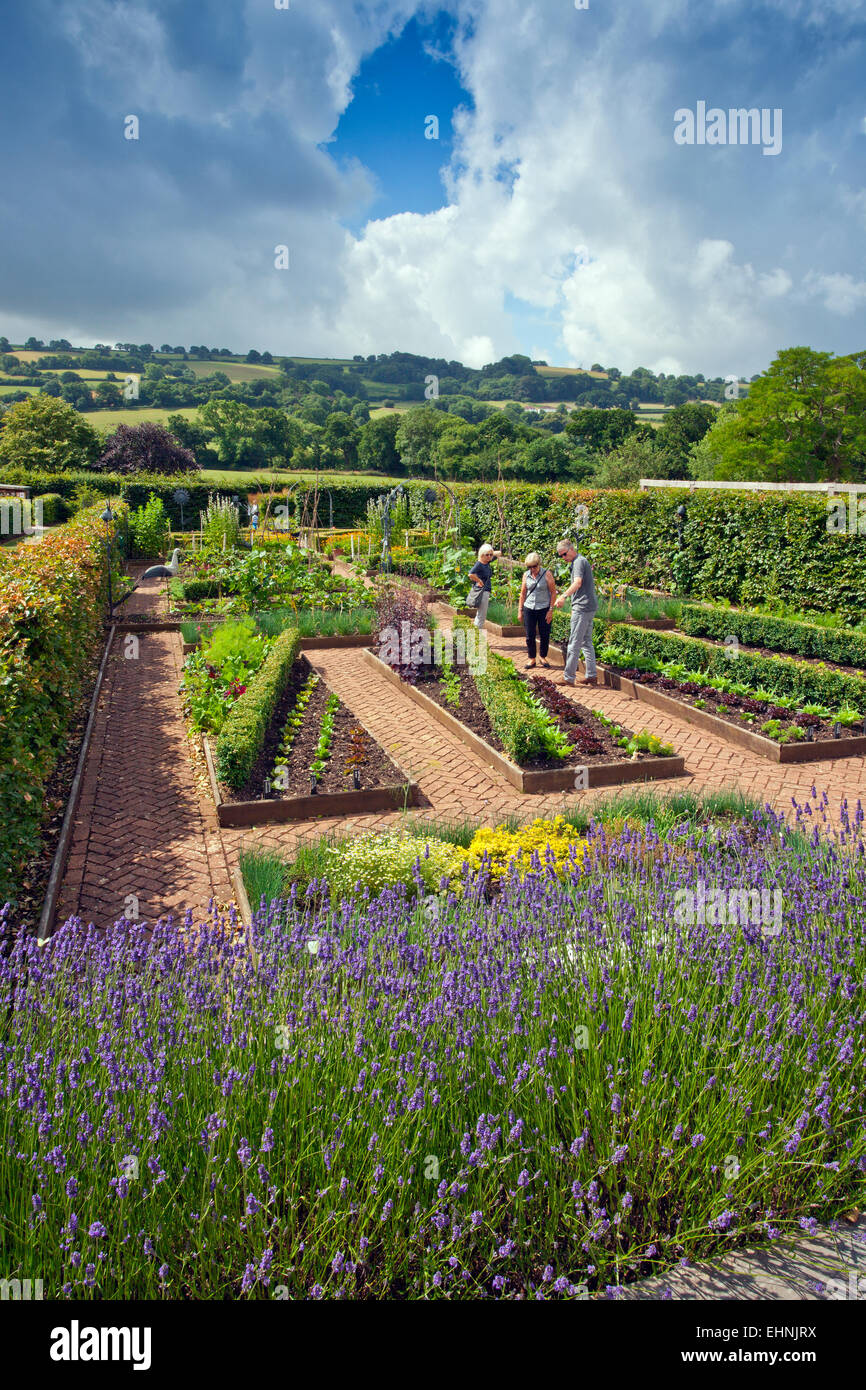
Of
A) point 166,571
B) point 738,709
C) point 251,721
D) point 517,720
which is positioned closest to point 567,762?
point 517,720

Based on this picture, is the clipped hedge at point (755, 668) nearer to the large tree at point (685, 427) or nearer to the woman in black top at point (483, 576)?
the woman in black top at point (483, 576)

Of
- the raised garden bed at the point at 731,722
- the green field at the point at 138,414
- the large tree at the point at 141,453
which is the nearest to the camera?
the raised garden bed at the point at 731,722

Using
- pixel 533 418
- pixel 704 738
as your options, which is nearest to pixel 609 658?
pixel 704 738

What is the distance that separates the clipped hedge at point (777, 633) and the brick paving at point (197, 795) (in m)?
3.53

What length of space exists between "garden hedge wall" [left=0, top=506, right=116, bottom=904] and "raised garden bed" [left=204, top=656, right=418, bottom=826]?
145 centimetres

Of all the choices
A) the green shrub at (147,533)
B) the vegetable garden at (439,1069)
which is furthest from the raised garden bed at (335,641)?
the green shrub at (147,533)

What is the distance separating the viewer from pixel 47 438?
37.3m

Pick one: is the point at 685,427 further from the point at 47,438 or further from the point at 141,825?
the point at 141,825

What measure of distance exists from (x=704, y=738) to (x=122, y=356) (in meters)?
95.8

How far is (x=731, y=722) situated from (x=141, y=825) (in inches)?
248

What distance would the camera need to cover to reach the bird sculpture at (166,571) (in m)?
19.1

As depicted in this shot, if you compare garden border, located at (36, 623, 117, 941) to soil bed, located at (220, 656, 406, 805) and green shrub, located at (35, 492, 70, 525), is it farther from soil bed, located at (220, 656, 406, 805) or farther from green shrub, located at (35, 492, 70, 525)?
green shrub, located at (35, 492, 70, 525)

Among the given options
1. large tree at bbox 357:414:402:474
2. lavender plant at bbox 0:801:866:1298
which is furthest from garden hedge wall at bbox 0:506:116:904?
large tree at bbox 357:414:402:474

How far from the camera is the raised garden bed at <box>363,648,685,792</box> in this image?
751 cm
